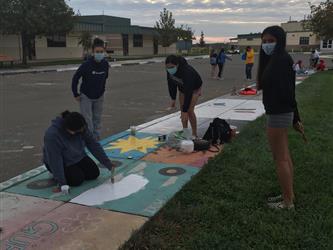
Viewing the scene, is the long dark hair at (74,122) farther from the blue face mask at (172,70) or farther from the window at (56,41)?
the window at (56,41)

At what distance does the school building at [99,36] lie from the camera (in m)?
40.2

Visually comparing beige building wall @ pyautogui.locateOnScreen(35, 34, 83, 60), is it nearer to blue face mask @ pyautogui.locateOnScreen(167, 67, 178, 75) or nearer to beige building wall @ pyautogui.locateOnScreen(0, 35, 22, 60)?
beige building wall @ pyautogui.locateOnScreen(0, 35, 22, 60)

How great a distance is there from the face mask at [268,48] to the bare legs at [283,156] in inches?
28.4

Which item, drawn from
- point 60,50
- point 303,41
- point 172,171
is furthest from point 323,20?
point 303,41

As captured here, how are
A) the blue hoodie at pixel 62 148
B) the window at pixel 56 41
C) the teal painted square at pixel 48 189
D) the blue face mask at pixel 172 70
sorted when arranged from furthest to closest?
1. the window at pixel 56 41
2. the blue face mask at pixel 172 70
3. the blue hoodie at pixel 62 148
4. the teal painted square at pixel 48 189

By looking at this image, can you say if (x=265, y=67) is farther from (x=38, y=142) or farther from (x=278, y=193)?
(x=38, y=142)

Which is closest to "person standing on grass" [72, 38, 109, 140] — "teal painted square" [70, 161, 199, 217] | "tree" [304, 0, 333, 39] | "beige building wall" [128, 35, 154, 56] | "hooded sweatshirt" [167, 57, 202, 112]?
"hooded sweatshirt" [167, 57, 202, 112]

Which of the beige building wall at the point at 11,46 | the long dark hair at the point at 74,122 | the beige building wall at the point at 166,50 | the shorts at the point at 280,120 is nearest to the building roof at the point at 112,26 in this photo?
the beige building wall at the point at 166,50

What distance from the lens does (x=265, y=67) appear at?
3.91 metres

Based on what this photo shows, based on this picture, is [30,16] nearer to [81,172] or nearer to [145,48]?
[81,172]

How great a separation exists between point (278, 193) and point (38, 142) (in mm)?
4421

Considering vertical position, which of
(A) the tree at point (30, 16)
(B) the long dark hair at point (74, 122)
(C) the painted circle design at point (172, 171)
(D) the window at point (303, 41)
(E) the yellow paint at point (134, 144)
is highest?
Answer: (D) the window at point (303, 41)

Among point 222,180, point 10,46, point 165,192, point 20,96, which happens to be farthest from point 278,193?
point 10,46

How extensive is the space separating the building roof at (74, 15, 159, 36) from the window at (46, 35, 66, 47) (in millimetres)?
4026
